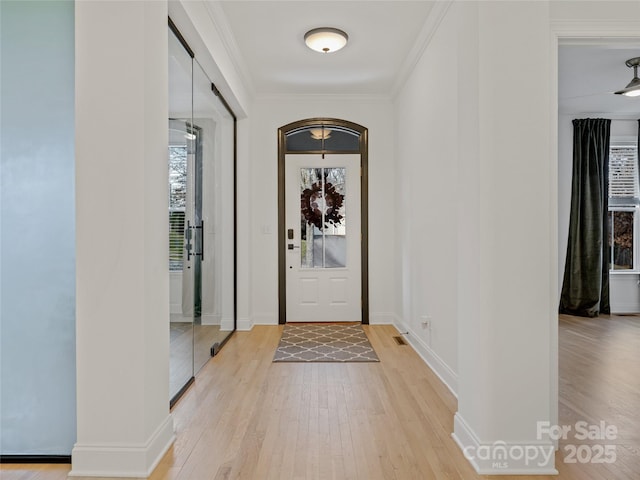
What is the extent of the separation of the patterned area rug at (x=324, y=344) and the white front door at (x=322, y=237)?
288 millimetres

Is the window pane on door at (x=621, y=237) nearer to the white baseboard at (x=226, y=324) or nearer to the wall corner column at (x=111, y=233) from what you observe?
the white baseboard at (x=226, y=324)

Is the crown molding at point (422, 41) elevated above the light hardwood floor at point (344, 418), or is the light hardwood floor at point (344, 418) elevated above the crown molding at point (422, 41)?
the crown molding at point (422, 41)

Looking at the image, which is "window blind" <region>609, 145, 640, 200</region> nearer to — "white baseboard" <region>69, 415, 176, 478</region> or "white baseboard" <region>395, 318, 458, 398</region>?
"white baseboard" <region>395, 318, 458, 398</region>

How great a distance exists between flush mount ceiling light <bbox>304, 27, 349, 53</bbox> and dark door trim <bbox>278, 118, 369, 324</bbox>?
4.93 ft

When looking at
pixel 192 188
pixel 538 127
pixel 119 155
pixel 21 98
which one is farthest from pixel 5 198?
pixel 538 127

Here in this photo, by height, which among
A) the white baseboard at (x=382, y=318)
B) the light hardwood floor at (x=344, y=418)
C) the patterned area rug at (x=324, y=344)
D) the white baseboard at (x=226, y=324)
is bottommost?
the patterned area rug at (x=324, y=344)

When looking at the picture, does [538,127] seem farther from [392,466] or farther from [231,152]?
[231,152]

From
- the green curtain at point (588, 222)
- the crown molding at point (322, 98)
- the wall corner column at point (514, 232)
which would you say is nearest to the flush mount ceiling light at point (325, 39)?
the crown molding at point (322, 98)

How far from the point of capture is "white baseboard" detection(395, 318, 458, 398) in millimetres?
2939

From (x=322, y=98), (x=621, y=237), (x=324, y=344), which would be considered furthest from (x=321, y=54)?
(x=621, y=237)

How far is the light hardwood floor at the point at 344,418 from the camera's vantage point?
6.44ft

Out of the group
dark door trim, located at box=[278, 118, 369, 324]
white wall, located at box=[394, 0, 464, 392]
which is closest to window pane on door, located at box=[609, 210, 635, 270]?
white wall, located at box=[394, 0, 464, 392]

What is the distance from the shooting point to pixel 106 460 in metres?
1.92

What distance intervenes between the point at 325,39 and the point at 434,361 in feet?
9.30
